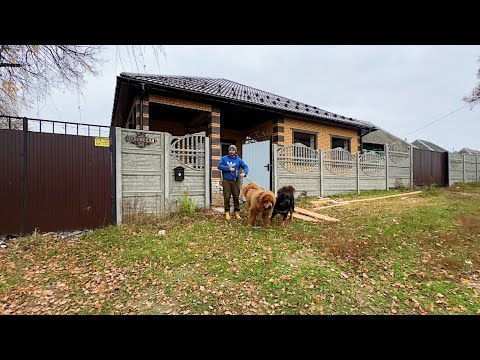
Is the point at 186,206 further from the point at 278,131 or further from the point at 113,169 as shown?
the point at 278,131

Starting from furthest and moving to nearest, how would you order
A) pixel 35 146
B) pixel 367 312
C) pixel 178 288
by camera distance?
pixel 35 146 → pixel 178 288 → pixel 367 312

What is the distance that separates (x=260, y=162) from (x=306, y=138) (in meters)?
4.27

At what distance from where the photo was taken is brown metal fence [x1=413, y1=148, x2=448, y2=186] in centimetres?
1320

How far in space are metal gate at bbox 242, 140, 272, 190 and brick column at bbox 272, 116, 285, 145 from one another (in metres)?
1.46

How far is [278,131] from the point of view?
35.4ft

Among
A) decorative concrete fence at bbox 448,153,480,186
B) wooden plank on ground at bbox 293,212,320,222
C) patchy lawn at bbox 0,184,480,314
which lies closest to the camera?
patchy lawn at bbox 0,184,480,314

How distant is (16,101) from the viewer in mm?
5285

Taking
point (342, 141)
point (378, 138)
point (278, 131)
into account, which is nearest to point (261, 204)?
point (278, 131)

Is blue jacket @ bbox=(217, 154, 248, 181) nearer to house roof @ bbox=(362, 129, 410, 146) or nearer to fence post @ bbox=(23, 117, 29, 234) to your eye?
fence post @ bbox=(23, 117, 29, 234)

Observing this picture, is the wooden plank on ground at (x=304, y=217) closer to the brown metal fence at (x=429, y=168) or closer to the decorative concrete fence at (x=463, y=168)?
the brown metal fence at (x=429, y=168)

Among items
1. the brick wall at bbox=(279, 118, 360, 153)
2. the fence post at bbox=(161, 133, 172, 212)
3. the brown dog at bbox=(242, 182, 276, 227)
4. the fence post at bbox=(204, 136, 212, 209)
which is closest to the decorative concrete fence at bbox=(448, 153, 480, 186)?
the brick wall at bbox=(279, 118, 360, 153)
